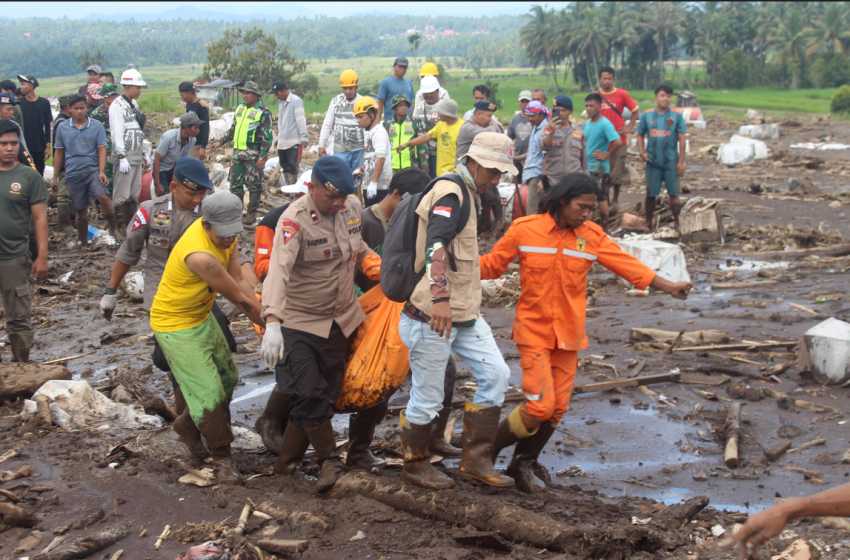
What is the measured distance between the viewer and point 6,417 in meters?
5.28

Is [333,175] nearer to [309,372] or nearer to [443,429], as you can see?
[309,372]

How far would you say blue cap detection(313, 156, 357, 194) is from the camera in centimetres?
402

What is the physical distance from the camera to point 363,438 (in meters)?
4.66

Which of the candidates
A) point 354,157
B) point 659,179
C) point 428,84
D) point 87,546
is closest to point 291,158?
point 354,157

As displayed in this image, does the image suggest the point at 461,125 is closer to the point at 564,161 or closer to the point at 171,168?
the point at 564,161

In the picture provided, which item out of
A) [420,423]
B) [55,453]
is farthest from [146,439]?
[420,423]

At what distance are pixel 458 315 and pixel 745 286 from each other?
6131 millimetres

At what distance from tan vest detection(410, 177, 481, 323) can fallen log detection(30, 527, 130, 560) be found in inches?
82.6

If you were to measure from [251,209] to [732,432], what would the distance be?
28.0 feet

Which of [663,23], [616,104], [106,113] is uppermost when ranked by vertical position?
[663,23]

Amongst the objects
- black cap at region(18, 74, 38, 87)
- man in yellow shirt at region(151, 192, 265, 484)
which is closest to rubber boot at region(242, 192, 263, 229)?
black cap at region(18, 74, 38, 87)

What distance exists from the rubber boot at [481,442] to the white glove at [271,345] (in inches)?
49.2

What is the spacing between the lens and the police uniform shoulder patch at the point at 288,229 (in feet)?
13.2

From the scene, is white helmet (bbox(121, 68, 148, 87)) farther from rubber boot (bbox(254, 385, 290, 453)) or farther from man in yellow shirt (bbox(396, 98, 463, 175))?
rubber boot (bbox(254, 385, 290, 453))
